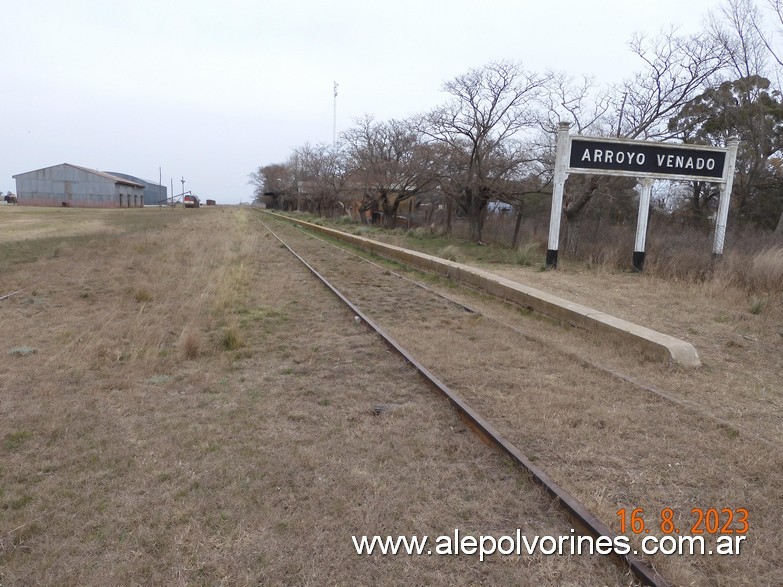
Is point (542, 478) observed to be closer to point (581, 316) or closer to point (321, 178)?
point (581, 316)

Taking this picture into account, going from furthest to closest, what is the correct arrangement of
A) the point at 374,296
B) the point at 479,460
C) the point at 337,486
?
the point at 374,296 → the point at 479,460 → the point at 337,486

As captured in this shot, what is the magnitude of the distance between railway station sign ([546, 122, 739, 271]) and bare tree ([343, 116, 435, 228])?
15.9m

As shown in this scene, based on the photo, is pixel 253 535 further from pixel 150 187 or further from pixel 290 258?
pixel 150 187

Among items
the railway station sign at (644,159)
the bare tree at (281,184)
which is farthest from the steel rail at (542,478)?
the bare tree at (281,184)

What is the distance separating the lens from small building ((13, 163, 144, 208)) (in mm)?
72875

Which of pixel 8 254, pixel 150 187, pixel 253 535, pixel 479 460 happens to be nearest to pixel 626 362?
pixel 479 460

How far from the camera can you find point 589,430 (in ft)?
14.0

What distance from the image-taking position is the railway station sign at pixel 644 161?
41.8 feet

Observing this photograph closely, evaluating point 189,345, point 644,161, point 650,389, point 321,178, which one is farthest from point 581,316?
point 321,178

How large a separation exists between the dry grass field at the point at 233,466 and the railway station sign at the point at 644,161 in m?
8.40

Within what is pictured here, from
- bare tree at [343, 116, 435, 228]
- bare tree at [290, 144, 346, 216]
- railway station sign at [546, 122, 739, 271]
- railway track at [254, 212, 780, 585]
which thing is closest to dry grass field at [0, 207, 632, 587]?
railway track at [254, 212, 780, 585]

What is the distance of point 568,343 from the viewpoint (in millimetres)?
6969

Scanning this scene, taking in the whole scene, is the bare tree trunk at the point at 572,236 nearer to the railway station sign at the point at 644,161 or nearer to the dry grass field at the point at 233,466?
the railway station sign at the point at 644,161

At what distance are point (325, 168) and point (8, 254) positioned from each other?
130 ft
